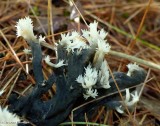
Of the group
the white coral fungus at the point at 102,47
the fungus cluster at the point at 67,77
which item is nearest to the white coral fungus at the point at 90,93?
the fungus cluster at the point at 67,77

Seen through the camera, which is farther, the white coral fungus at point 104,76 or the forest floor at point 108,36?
the forest floor at point 108,36

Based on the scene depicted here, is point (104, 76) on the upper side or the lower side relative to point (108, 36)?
lower

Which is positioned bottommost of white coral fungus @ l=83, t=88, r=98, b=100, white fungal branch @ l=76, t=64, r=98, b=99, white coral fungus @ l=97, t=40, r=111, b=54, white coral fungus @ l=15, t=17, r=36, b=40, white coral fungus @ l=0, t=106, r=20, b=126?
white coral fungus @ l=0, t=106, r=20, b=126

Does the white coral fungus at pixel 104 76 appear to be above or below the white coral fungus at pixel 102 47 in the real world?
below

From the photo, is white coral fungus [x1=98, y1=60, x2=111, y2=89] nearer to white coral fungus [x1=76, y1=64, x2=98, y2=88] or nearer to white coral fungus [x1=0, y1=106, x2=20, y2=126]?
white coral fungus [x1=76, y1=64, x2=98, y2=88]

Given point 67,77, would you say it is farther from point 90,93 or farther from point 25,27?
point 25,27

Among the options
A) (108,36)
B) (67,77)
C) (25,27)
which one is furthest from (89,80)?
(108,36)

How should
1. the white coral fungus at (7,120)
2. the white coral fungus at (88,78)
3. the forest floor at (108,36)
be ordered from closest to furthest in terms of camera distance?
the white coral fungus at (7,120) < the white coral fungus at (88,78) < the forest floor at (108,36)

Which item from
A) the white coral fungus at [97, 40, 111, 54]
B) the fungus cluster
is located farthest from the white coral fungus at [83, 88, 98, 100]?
the white coral fungus at [97, 40, 111, 54]

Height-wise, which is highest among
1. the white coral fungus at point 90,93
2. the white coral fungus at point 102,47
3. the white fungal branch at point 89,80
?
the white coral fungus at point 102,47

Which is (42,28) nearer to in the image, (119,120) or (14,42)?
(14,42)

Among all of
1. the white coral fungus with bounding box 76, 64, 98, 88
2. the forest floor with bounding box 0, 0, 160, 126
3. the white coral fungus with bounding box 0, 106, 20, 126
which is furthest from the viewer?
the forest floor with bounding box 0, 0, 160, 126

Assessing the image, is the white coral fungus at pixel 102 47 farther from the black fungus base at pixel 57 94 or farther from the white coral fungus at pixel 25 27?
the white coral fungus at pixel 25 27
